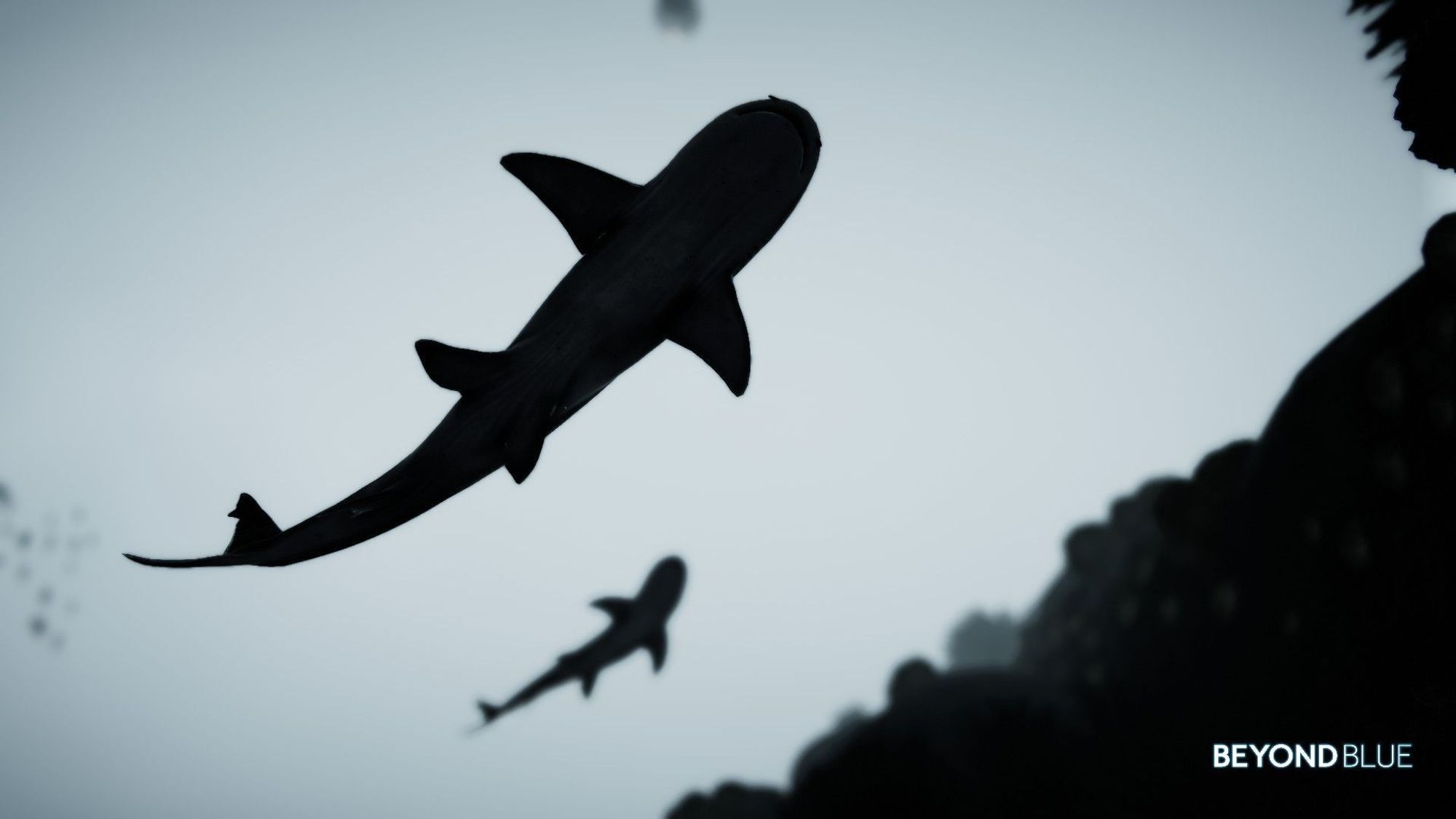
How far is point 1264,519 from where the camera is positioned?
8945mm

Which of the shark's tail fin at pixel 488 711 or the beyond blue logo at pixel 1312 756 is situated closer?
the beyond blue logo at pixel 1312 756

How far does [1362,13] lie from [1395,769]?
6.64m

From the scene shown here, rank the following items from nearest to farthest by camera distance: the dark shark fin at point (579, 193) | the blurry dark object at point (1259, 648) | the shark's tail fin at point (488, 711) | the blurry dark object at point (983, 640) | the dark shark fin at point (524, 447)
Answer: the dark shark fin at point (524, 447)
the dark shark fin at point (579, 193)
the blurry dark object at point (1259, 648)
the shark's tail fin at point (488, 711)
the blurry dark object at point (983, 640)

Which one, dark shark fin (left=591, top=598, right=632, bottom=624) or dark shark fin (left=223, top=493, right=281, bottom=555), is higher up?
dark shark fin (left=591, top=598, right=632, bottom=624)

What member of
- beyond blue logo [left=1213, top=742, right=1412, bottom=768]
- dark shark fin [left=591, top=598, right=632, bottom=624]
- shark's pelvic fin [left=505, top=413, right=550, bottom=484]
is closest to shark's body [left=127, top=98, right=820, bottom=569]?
shark's pelvic fin [left=505, top=413, right=550, bottom=484]

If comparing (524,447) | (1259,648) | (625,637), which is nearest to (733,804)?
(625,637)

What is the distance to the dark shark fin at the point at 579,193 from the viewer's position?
4.25 metres

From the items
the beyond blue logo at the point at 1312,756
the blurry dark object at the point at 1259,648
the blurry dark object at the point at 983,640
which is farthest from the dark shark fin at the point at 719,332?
the blurry dark object at the point at 983,640

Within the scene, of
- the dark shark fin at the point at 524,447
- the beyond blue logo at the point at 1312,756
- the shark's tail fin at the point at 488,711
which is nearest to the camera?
the dark shark fin at the point at 524,447

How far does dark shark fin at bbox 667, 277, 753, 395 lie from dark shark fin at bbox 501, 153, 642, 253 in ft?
2.21

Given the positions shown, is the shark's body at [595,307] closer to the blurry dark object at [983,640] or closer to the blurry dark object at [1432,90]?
the blurry dark object at [1432,90]

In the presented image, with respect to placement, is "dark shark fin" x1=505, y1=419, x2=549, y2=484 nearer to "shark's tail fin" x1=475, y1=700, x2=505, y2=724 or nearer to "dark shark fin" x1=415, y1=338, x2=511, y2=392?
"dark shark fin" x1=415, y1=338, x2=511, y2=392

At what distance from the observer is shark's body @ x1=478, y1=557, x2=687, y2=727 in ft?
38.0

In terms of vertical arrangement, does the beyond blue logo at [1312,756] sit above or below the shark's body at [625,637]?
below
